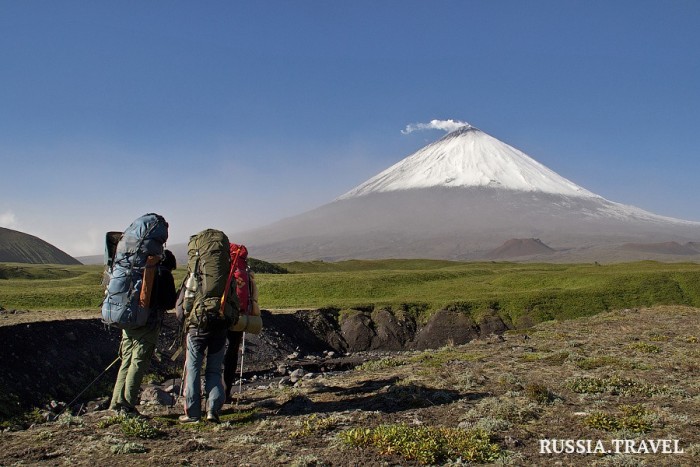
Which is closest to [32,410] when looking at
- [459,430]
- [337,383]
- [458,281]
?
[337,383]

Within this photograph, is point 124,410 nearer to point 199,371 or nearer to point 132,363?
point 132,363

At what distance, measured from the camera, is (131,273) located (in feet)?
32.4

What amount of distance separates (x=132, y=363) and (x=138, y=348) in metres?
0.29

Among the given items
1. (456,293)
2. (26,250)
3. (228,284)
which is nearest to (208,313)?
(228,284)

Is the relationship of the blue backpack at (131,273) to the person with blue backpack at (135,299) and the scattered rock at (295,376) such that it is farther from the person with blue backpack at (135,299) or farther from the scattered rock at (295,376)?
the scattered rock at (295,376)

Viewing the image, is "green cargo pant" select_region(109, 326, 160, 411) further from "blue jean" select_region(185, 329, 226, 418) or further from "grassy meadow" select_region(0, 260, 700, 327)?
"grassy meadow" select_region(0, 260, 700, 327)

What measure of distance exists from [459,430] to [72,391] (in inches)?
645

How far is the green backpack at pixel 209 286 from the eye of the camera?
947 cm

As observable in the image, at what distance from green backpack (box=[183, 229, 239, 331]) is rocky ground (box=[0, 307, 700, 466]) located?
192 centimetres

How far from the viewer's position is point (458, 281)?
5519cm

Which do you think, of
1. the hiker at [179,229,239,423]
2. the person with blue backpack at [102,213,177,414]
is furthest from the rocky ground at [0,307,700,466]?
the person with blue backpack at [102,213,177,414]

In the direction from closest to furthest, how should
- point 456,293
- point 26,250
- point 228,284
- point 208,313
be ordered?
point 208,313 < point 228,284 < point 456,293 < point 26,250

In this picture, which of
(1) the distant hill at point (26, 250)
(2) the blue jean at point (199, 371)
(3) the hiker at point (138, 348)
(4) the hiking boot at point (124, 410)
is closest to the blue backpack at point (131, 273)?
(3) the hiker at point (138, 348)

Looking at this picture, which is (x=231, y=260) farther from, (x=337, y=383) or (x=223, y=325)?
(x=337, y=383)
